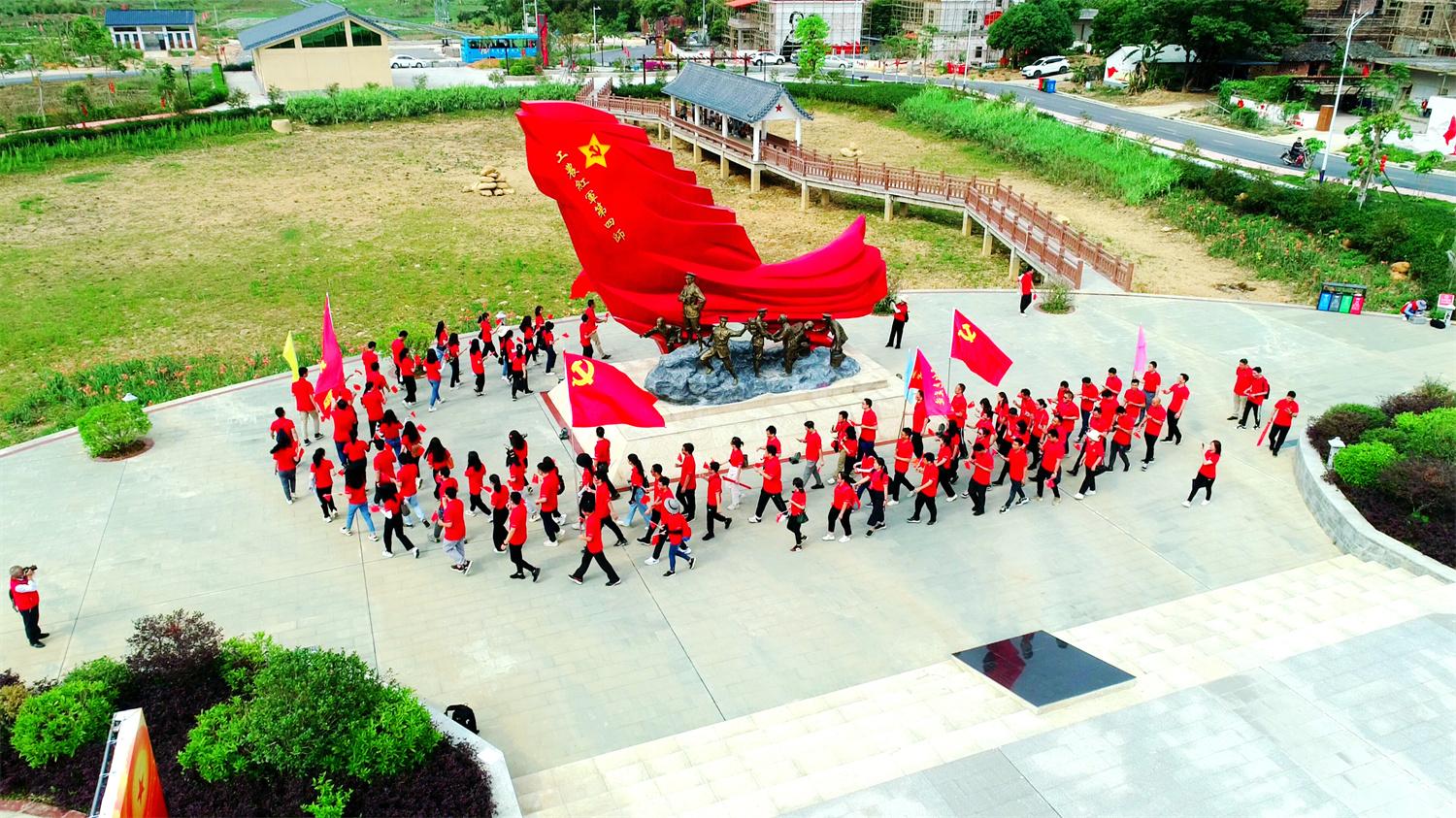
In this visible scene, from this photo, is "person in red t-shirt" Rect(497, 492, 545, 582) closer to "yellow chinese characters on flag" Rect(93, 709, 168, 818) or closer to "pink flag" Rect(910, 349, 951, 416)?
"yellow chinese characters on flag" Rect(93, 709, 168, 818)

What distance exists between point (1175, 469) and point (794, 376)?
5030 mm

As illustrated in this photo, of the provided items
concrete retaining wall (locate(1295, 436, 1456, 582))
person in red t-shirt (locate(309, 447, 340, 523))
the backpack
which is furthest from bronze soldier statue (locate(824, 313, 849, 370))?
the backpack

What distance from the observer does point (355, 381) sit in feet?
50.4

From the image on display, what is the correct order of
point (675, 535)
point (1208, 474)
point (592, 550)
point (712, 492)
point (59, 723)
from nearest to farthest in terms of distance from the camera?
point (59, 723), point (592, 550), point (675, 535), point (712, 492), point (1208, 474)

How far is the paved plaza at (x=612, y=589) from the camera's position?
8867 mm

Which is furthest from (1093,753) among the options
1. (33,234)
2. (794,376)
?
(33,234)

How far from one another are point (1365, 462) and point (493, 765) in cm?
1000

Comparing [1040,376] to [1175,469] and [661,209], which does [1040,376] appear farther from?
[661,209]

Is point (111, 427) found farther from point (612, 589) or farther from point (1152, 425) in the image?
point (1152, 425)

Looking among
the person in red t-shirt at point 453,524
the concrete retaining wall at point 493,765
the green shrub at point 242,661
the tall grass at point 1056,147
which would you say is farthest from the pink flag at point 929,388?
the tall grass at point 1056,147

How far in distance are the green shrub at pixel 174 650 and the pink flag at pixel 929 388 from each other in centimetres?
786

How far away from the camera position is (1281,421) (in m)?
13.0

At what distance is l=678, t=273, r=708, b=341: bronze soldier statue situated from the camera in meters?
12.8

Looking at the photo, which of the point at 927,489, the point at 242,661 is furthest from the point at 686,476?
the point at 242,661
